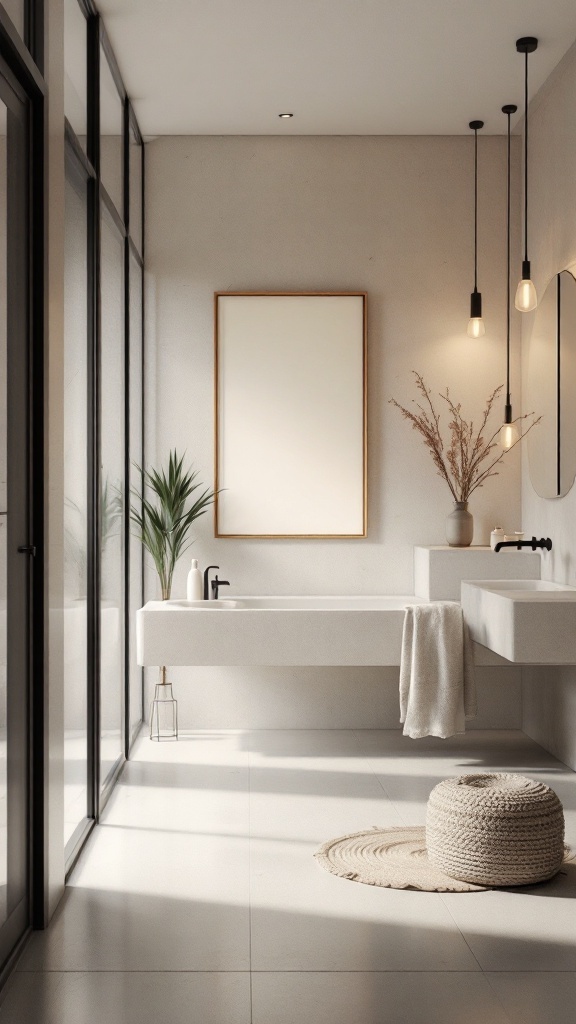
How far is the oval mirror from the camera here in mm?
4652

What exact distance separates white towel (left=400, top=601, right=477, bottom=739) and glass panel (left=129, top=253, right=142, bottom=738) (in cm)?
132

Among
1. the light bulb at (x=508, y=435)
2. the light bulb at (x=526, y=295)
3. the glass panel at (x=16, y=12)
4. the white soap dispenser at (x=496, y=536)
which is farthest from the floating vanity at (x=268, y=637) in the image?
the glass panel at (x=16, y=12)

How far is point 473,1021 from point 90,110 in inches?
126

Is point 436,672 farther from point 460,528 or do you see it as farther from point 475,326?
point 475,326

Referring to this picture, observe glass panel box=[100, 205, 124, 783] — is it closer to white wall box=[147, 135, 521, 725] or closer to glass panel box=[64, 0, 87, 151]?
glass panel box=[64, 0, 87, 151]

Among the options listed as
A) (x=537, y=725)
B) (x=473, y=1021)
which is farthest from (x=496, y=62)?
(x=473, y=1021)

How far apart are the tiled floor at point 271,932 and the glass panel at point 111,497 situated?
37cm

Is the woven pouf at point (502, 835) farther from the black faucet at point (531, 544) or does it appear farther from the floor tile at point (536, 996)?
the black faucet at point (531, 544)

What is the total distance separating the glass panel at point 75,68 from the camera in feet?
11.2

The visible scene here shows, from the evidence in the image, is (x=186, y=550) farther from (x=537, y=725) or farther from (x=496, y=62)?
(x=496, y=62)

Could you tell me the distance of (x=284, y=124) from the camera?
5402 mm

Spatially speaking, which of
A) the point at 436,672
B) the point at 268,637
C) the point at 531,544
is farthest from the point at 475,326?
the point at 268,637

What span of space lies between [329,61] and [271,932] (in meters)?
3.60

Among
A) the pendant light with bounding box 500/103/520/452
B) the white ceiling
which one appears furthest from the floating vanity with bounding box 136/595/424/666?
the white ceiling
